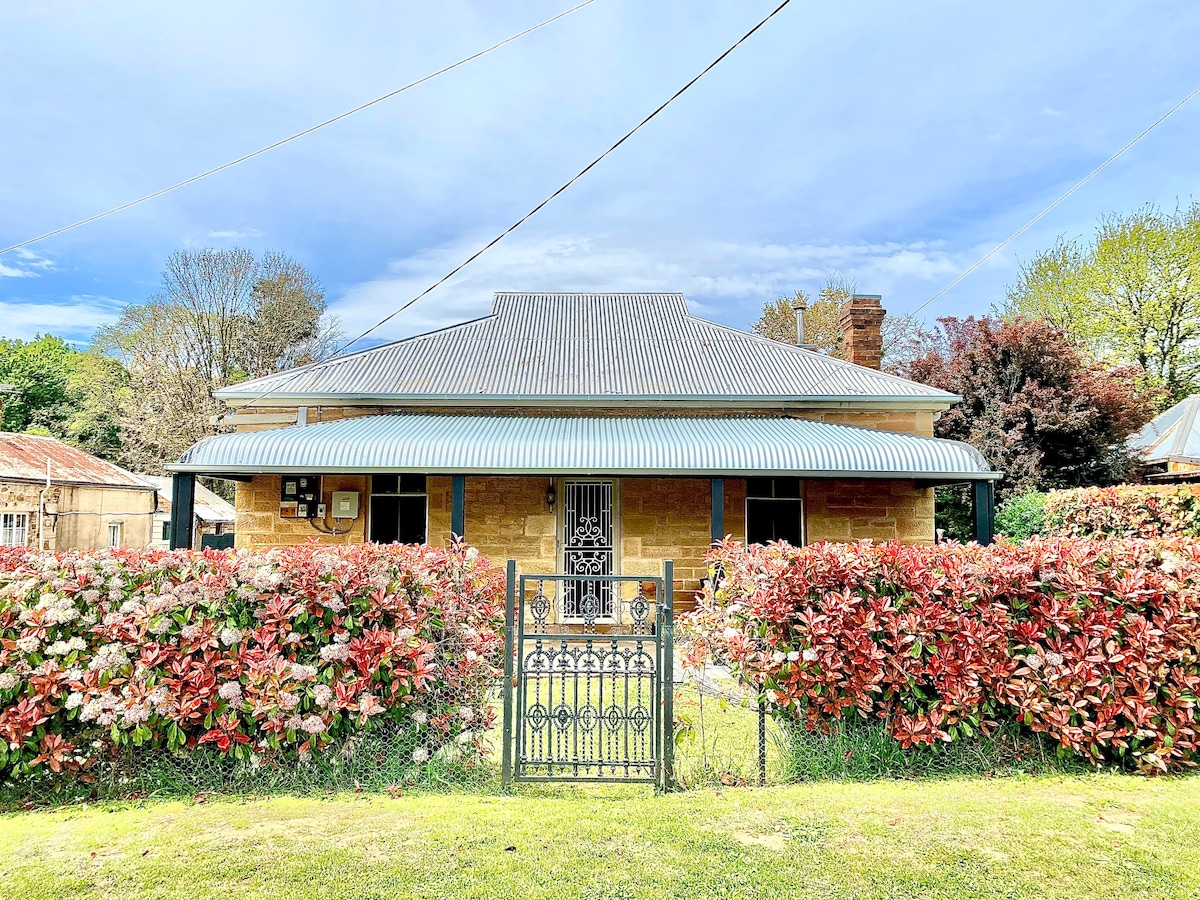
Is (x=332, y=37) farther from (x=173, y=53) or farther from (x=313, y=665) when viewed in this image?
(x=313, y=665)

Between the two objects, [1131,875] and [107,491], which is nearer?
[1131,875]

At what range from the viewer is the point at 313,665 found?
434 centimetres

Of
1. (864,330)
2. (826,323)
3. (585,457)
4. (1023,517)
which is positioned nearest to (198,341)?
(585,457)

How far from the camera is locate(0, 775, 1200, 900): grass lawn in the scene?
3.15 metres

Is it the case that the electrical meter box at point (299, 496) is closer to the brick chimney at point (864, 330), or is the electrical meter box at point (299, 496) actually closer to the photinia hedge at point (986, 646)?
the photinia hedge at point (986, 646)

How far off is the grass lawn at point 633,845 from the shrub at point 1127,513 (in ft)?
23.5

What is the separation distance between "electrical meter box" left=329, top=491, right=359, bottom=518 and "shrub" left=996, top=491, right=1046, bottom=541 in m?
12.6

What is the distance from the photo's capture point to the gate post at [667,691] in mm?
4422

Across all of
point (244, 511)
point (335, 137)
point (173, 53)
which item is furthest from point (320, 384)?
point (173, 53)

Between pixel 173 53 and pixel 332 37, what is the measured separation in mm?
2232

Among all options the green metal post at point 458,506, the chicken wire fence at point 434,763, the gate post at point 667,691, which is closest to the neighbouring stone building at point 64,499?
the green metal post at point 458,506

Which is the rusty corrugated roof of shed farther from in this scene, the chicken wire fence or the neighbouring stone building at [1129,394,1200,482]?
the neighbouring stone building at [1129,394,1200,482]

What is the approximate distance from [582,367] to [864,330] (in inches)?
240

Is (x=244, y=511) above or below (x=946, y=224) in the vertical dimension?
below
